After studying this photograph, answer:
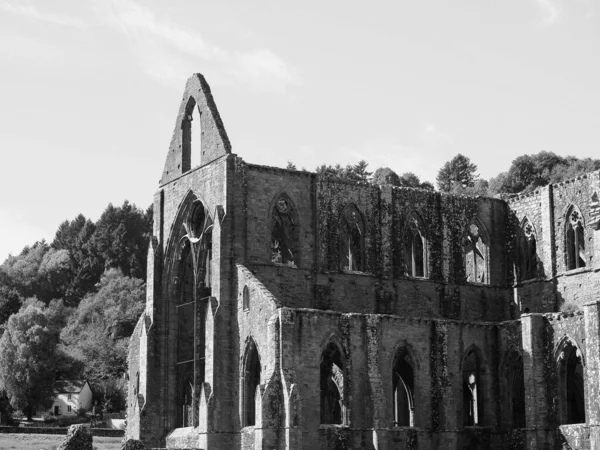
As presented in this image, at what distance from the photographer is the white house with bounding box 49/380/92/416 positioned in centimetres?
10788

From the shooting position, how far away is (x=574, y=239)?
55750 millimetres

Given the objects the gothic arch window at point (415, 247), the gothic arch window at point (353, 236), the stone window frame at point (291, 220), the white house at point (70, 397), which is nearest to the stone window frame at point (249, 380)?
the stone window frame at point (291, 220)

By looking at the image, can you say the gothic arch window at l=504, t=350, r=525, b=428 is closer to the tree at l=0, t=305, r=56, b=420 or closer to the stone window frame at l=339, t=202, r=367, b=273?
the stone window frame at l=339, t=202, r=367, b=273

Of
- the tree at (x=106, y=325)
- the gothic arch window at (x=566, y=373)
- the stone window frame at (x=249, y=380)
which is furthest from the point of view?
the tree at (x=106, y=325)

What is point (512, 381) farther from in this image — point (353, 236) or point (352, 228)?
point (352, 228)

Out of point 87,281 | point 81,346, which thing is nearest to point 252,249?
point 81,346

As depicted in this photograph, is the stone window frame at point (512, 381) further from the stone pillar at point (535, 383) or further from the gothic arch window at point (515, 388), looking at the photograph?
the stone pillar at point (535, 383)

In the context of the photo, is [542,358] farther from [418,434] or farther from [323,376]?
[323,376]

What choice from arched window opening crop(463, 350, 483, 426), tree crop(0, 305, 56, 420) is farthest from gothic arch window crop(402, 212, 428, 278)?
tree crop(0, 305, 56, 420)

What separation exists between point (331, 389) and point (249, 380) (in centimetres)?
683

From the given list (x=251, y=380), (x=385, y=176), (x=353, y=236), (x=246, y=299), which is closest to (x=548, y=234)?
(x=353, y=236)

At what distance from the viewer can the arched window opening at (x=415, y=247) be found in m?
57.2

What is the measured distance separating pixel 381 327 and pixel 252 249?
612cm

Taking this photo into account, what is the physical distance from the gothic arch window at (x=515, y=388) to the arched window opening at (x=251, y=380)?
33.1 feet
